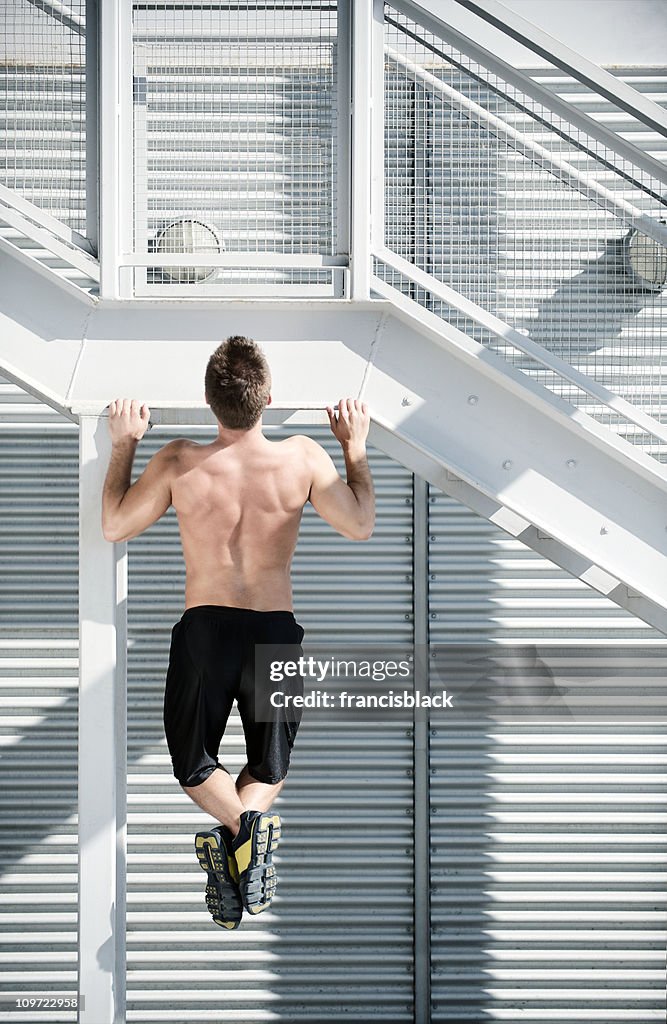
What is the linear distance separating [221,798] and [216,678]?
395 millimetres

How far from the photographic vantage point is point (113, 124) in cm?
309

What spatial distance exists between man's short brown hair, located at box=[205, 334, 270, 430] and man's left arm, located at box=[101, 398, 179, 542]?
0.26m

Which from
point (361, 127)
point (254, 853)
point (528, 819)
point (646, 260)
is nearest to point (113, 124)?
point (361, 127)

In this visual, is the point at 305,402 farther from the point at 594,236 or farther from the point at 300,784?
the point at 300,784

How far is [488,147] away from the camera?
10.3 feet

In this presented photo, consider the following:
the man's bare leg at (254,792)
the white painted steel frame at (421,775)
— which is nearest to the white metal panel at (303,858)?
the white painted steel frame at (421,775)

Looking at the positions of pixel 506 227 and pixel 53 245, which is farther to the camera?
pixel 53 245

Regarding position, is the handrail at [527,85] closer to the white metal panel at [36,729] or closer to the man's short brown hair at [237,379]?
the man's short brown hair at [237,379]

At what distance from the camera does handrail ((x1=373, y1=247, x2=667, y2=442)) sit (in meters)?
3.04

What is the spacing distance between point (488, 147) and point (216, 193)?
883 mm

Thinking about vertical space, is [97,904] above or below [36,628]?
below

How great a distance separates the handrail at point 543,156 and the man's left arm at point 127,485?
4.57 feet

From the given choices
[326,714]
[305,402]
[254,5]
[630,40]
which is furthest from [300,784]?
[630,40]

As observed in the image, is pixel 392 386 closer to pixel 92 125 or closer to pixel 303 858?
pixel 92 125
